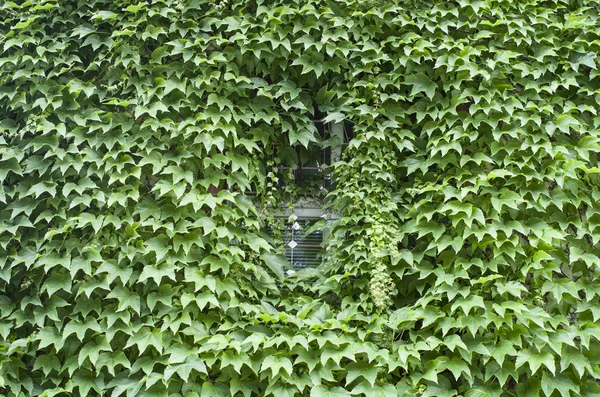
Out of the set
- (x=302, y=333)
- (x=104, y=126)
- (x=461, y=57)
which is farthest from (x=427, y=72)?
(x=104, y=126)

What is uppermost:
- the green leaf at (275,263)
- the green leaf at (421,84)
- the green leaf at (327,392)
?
the green leaf at (421,84)

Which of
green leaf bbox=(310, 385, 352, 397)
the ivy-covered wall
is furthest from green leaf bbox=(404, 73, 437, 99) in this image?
green leaf bbox=(310, 385, 352, 397)

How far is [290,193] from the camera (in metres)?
3.74

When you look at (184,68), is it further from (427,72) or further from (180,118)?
(427,72)

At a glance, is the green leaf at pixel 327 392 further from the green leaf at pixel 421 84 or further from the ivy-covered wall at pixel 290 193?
the green leaf at pixel 421 84

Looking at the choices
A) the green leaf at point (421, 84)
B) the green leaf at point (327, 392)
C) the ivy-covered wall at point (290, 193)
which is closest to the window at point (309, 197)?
the ivy-covered wall at point (290, 193)

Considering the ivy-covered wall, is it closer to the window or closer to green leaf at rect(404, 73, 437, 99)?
A: green leaf at rect(404, 73, 437, 99)

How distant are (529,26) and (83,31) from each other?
9.70 feet

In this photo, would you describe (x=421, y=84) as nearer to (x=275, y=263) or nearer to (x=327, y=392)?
(x=275, y=263)

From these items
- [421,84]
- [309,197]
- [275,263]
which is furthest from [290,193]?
[421,84]

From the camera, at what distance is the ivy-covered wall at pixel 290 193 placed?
A: 3.09 meters

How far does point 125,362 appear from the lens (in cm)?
313

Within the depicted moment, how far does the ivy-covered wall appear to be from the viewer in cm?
309

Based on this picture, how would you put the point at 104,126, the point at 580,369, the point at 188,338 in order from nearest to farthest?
the point at 580,369 < the point at 188,338 < the point at 104,126
